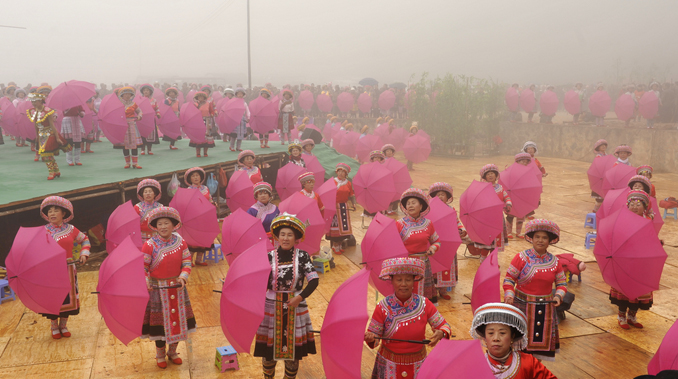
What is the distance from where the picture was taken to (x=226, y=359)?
541 cm

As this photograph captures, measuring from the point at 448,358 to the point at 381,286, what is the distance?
2.50m

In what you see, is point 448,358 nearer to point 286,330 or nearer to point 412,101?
point 286,330

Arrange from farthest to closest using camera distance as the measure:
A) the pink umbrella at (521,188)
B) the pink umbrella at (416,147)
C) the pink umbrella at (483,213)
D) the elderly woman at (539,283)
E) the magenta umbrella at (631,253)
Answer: the pink umbrella at (416,147) < the pink umbrella at (521,188) < the pink umbrella at (483,213) < the magenta umbrella at (631,253) < the elderly woman at (539,283)

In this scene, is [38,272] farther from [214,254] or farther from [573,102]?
[573,102]

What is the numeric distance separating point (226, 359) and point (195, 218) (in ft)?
7.22

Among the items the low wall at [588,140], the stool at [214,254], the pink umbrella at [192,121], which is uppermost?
the pink umbrella at [192,121]

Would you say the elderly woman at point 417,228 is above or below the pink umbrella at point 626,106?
below

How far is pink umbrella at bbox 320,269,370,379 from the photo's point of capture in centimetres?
327

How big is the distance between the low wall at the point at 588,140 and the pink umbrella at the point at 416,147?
8372 mm

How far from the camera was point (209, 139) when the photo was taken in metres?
13.0

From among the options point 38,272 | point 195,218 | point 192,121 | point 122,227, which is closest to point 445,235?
point 195,218

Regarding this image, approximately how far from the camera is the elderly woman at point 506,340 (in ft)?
9.39

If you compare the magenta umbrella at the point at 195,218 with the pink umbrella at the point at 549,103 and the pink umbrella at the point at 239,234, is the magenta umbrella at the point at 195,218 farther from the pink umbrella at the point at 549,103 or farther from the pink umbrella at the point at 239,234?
the pink umbrella at the point at 549,103

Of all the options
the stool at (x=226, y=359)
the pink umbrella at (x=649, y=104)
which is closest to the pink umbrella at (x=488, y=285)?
the stool at (x=226, y=359)
